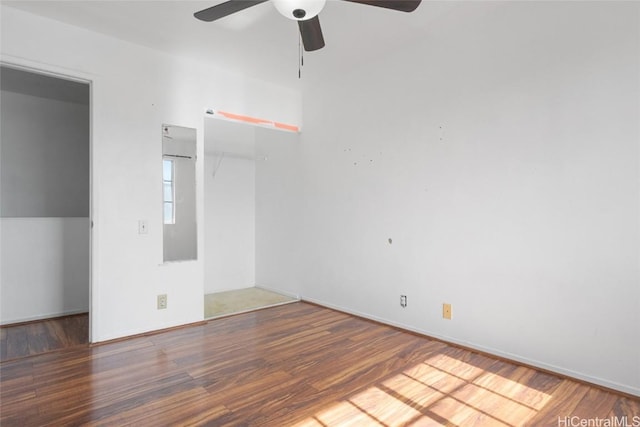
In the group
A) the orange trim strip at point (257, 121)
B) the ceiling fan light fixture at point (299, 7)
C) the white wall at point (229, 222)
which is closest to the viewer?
the ceiling fan light fixture at point (299, 7)

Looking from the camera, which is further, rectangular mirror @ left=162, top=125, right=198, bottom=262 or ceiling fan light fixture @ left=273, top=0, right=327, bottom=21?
rectangular mirror @ left=162, top=125, right=198, bottom=262

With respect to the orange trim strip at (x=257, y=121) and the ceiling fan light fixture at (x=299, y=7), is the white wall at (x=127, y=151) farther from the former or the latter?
the ceiling fan light fixture at (x=299, y=7)

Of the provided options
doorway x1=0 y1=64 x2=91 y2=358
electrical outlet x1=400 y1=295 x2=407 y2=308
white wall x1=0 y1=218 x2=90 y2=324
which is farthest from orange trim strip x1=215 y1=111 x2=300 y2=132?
electrical outlet x1=400 y1=295 x2=407 y2=308

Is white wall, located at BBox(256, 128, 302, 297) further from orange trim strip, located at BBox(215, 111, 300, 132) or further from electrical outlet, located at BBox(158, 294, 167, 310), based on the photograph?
electrical outlet, located at BBox(158, 294, 167, 310)

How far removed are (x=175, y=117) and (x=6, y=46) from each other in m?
1.26

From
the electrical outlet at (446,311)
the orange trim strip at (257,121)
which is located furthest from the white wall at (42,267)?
the electrical outlet at (446,311)

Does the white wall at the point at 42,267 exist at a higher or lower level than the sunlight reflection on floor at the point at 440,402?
higher

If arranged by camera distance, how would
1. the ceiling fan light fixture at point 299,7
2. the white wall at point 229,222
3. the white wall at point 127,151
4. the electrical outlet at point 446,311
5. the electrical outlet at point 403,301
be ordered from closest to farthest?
the ceiling fan light fixture at point 299,7 → the white wall at point 127,151 → the electrical outlet at point 446,311 → the electrical outlet at point 403,301 → the white wall at point 229,222

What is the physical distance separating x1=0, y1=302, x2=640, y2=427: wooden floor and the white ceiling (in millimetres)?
2555

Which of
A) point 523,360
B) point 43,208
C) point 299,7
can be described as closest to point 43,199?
point 43,208

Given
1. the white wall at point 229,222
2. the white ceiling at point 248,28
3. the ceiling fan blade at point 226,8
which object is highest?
the white ceiling at point 248,28

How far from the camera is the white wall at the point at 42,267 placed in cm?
366

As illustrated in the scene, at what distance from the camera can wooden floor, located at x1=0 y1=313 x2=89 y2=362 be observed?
290cm

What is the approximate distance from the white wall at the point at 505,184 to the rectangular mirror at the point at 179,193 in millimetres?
1501
